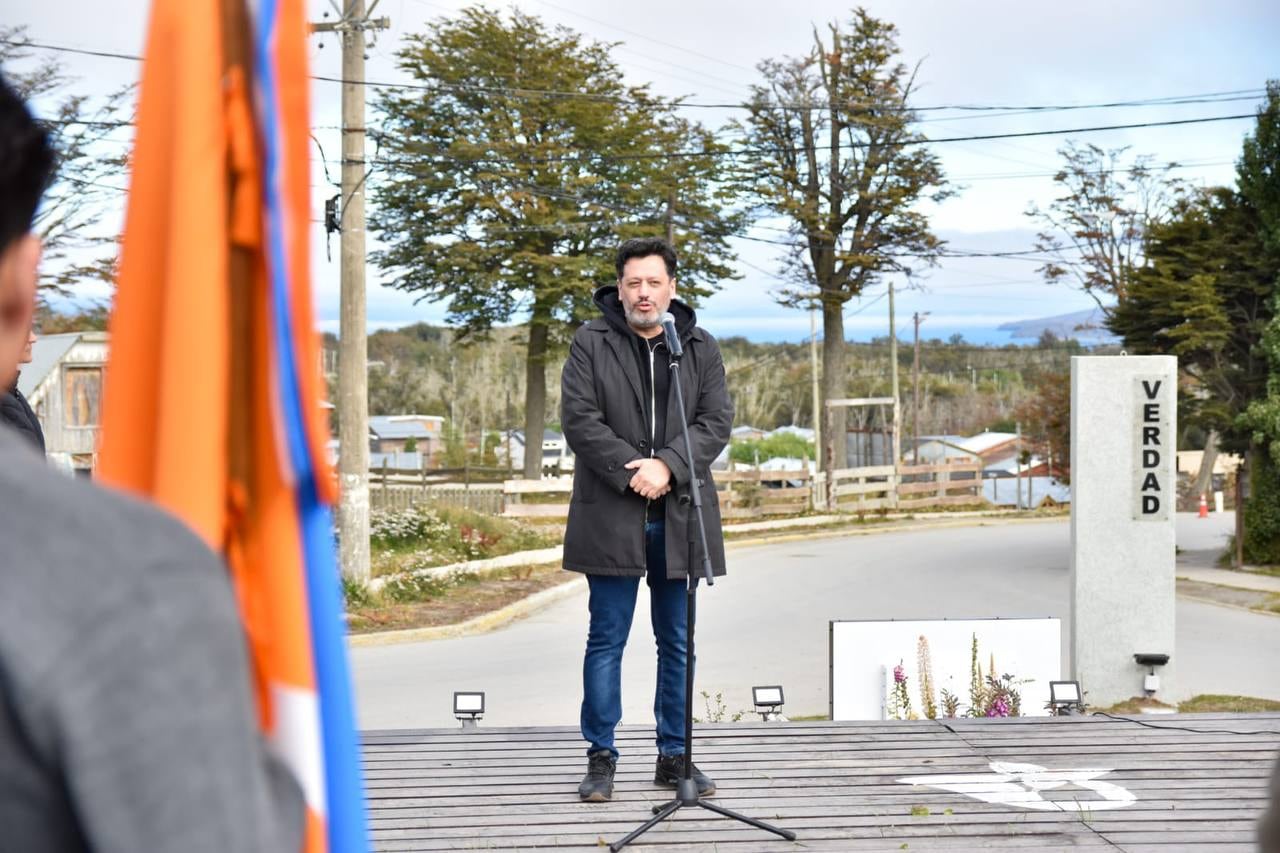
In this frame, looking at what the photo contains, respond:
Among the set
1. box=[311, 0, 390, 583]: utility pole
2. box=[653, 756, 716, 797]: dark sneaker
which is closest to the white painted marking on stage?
box=[653, 756, 716, 797]: dark sneaker

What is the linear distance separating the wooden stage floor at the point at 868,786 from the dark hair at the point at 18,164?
390cm

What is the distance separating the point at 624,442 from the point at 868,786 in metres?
1.66

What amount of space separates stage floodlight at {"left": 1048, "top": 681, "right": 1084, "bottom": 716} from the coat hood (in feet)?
9.23

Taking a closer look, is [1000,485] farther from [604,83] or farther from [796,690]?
[796,690]

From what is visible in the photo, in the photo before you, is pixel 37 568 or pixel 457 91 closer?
pixel 37 568

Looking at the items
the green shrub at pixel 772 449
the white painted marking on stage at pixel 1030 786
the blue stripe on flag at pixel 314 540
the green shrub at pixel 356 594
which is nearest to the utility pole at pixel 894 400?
the green shrub at pixel 772 449

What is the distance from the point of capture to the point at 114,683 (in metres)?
0.87

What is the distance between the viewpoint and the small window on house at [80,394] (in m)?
31.0

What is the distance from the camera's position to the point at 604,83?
127 feet

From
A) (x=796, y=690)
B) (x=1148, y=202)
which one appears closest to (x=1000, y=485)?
(x=1148, y=202)

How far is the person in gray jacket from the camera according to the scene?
0.87 m

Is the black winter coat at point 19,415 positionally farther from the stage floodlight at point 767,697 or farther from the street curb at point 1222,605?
the street curb at point 1222,605

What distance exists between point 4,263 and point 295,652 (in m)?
0.38

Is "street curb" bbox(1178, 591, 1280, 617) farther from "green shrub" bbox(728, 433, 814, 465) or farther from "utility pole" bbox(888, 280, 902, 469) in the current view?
"green shrub" bbox(728, 433, 814, 465)
